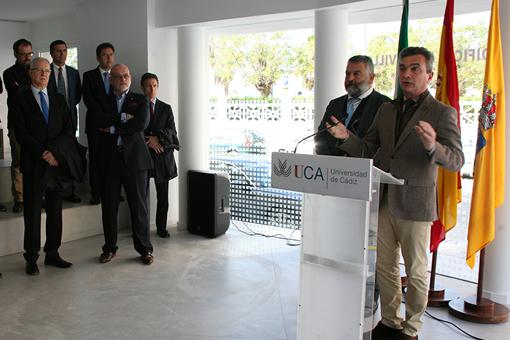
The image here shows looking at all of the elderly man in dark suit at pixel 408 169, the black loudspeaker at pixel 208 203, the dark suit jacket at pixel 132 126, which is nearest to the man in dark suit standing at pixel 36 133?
the dark suit jacket at pixel 132 126

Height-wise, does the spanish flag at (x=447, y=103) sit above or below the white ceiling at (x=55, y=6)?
below

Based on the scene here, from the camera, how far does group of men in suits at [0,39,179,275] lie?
167 inches

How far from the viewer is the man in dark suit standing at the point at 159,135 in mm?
5324

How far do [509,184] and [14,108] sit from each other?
12.6 ft

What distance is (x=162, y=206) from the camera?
18.5 feet

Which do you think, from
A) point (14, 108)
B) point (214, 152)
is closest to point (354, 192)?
point (14, 108)

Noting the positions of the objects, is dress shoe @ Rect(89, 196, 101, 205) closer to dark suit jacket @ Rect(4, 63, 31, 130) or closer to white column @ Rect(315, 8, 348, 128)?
dark suit jacket @ Rect(4, 63, 31, 130)

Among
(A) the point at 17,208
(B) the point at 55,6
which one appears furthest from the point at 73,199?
(B) the point at 55,6

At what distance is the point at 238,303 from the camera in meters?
3.84

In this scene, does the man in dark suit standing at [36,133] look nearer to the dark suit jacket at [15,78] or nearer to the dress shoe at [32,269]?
the dress shoe at [32,269]

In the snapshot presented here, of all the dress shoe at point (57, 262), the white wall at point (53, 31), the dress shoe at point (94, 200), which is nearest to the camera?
the dress shoe at point (57, 262)

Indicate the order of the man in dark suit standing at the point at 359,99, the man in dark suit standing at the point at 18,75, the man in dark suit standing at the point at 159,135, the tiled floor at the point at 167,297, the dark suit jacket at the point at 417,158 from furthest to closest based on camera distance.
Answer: the man in dark suit standing at the point at 159,135
the man in dark suit standing at the point at 18,75
the tiled floor at the point at 167,297
the man in dark suit standing at the point at 359,99
the dark suit jacket at the point at 417,158

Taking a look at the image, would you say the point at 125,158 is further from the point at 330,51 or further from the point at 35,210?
the point at 330,51

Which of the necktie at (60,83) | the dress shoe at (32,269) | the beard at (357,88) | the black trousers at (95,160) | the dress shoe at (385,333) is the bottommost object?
the dress shoe at (32,269)
